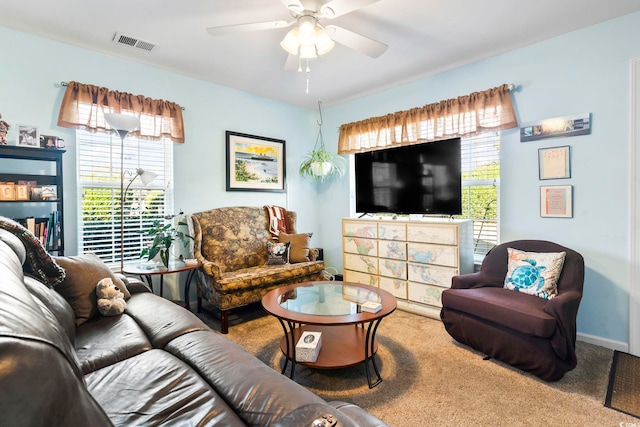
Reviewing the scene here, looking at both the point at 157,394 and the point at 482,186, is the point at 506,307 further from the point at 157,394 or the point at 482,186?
the point at 157,394

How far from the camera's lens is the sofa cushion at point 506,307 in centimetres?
201

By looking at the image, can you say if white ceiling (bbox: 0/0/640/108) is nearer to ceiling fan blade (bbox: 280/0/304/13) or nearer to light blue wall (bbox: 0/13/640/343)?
light blue wall (bbox: 0/13/640/343)

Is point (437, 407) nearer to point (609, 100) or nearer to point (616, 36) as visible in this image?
point (609, 100)

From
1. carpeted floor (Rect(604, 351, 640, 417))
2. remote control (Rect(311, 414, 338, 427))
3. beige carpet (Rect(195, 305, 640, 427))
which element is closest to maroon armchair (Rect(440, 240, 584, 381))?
beige carpet (Rect(195, 305, 640, 427))

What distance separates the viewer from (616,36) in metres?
2.53

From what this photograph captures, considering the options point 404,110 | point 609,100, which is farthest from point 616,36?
point 404,110

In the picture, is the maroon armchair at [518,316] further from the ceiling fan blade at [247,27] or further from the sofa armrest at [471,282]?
the ceiling fan blade at [247,27]

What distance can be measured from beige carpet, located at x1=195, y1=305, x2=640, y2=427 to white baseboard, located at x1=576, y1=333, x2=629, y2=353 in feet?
0.26

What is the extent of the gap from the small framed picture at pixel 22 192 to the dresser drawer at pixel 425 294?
11.5ft

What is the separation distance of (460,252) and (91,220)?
3594mm

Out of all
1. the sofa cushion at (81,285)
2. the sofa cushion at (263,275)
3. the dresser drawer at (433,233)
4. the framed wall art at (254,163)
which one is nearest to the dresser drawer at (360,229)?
the dresser drawer at (433,233)

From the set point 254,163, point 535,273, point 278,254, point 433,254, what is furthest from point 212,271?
point 535,273

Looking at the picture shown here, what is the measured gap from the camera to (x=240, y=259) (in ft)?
12.0

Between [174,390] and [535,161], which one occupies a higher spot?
[535,161]
